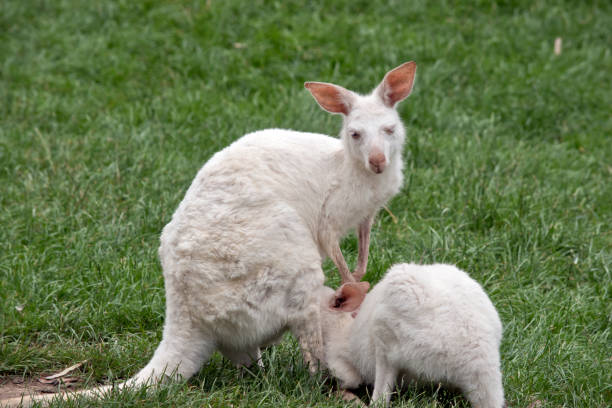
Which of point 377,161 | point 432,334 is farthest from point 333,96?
point 432,334

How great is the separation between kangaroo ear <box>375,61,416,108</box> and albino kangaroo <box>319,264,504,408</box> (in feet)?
3.52

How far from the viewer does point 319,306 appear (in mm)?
4445

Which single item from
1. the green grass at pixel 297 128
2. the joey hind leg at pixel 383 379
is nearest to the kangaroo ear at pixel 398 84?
the green grass at pixel 297 128

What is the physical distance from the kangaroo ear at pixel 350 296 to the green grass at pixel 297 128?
1.39 ft

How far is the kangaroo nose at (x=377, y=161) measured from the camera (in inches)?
174

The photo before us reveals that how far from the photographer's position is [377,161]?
4.42 meters

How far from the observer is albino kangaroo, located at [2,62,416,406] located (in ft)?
13.9

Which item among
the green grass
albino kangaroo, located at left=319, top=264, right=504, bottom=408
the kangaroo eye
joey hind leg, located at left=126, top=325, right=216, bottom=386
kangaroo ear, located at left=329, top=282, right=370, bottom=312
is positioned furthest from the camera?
the green grass

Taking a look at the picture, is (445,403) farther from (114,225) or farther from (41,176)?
(41,176)

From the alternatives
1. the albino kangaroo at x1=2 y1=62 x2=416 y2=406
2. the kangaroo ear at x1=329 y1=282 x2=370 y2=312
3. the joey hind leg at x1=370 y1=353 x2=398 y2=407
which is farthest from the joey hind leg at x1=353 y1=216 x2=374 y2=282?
the joey hind leg at x1=370 y1=353 x2=398 y2=407

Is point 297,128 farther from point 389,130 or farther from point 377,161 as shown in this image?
point 377,161

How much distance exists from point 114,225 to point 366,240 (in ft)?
6.79

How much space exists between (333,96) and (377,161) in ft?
1.85

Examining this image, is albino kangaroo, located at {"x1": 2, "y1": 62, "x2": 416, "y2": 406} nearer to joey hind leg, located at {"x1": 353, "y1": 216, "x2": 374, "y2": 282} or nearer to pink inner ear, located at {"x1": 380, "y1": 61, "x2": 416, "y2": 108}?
pink inner ear, located at {"x1": 380, "y1": 61, "x2": 416, "y2": 108}
